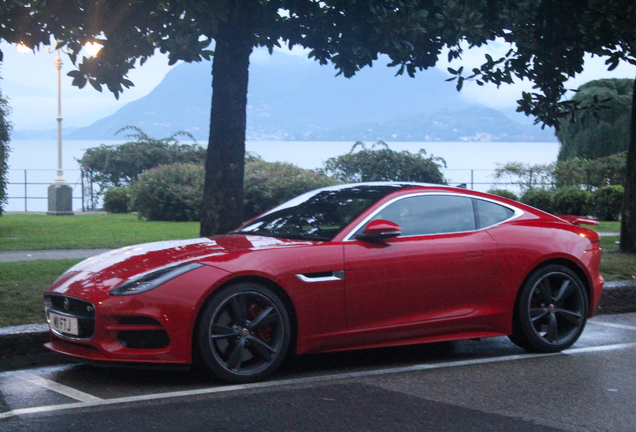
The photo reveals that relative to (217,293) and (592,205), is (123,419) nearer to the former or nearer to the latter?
(217,293)

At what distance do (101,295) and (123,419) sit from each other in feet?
3.25

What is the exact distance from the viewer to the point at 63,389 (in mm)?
5238

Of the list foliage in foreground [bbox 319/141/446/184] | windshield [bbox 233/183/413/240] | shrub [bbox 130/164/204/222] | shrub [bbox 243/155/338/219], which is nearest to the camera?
windshield [bbox 233/183/413/240]

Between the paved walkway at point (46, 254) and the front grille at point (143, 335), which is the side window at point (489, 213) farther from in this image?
the paved walkway at point (46, 254)

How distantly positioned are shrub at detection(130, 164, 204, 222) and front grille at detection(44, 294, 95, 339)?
456 inches

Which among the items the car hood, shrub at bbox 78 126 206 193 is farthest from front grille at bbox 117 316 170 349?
shrub at bbox 78 126 206 193

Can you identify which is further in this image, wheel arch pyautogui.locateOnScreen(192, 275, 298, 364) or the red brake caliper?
the red brake caliper

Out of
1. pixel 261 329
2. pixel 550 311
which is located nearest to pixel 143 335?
pixel 261 329

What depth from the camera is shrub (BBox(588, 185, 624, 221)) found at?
20219mm

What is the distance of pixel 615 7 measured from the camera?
10.1m

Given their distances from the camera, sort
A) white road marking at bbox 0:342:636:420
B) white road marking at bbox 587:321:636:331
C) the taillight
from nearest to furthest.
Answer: white road marking at bbox 0:342:636:420 < the taillight < white road marking at bbox 587:321:636:331

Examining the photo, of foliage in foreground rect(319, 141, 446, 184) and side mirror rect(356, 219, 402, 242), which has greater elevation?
foliage in foreground rect(319, 141, 446, 184)

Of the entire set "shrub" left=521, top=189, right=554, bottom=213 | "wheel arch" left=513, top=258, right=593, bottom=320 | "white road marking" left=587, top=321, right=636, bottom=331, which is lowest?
"white road marking" left=587, top=321, right=636, bottom=331

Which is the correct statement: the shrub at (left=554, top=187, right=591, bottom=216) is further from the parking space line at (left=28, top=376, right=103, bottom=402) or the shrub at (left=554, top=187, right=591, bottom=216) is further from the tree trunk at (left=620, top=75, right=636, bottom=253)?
the parking space line at (left=28, top=376, right=103, bottom=402)
